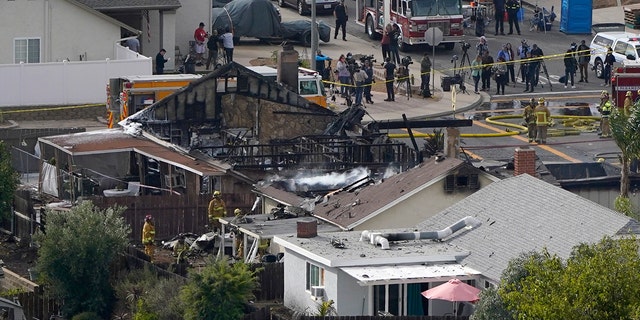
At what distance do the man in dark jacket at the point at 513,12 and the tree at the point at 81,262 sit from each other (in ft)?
115

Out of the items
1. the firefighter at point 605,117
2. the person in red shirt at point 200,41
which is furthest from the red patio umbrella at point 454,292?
the person in red shirt at point 200,41

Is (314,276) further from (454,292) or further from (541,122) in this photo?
(541,122)

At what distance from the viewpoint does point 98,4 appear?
229 feet

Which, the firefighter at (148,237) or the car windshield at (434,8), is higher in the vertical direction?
the car windshield at (434,8)

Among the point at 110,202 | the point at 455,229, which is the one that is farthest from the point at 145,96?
the point at 455,229

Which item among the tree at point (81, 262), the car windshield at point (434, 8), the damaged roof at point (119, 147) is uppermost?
the car windshield at point (434, 8)

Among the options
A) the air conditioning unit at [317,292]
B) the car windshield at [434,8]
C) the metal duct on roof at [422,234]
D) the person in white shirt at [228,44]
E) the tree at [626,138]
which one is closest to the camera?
the air conditioning unit at [317,292]

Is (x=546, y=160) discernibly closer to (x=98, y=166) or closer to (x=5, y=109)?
(x=98, y=166)

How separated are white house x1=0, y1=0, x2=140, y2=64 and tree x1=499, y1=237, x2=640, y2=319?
1469 inches

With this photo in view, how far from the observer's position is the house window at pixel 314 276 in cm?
4093

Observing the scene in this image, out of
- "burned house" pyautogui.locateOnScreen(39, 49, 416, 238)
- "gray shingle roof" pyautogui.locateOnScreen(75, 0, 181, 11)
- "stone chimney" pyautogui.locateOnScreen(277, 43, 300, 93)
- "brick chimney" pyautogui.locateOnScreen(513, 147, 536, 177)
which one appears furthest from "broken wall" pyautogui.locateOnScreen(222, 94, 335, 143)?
"gray shingle roof" pyautogui.locateOnScreen(75, 0, 181, 11)

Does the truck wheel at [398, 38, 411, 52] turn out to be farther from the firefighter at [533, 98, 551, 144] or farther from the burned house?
the burned house

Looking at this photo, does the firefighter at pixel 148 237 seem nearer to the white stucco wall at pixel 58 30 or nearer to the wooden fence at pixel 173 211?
the wooden fence at pixel 173 211

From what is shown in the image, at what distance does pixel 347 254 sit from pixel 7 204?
13.5m
